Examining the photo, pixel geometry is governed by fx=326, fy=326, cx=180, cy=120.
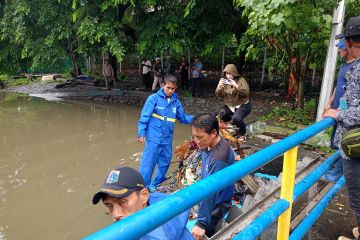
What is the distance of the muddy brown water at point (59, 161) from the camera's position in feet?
15.0

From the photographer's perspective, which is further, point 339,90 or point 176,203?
point 339,90

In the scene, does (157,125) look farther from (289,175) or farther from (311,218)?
(289,175)

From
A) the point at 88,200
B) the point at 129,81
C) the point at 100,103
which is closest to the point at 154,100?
the point at 88,200

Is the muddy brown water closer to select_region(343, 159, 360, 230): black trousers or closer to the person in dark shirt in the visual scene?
the person in dark shirt

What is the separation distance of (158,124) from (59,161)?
3071mm

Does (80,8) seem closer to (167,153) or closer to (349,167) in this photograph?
(167,153)

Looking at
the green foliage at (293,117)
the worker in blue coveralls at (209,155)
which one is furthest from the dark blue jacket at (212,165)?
the green foliage at (293,117)

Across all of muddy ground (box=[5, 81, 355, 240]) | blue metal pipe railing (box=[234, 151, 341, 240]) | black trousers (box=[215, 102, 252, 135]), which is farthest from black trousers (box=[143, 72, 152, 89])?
blue metal pipe railing (box=[234, 151, 341, 240])

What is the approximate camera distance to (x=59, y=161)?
6.80 metres

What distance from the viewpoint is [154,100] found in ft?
15.5

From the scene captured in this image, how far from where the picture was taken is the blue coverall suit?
4.75 meters

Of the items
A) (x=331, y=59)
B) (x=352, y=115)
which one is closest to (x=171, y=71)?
(x=331, y=59)

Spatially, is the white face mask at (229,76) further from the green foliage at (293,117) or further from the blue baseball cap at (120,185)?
the blue baseball cap at (120,185)

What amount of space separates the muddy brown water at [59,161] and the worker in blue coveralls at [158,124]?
102 centimetres
